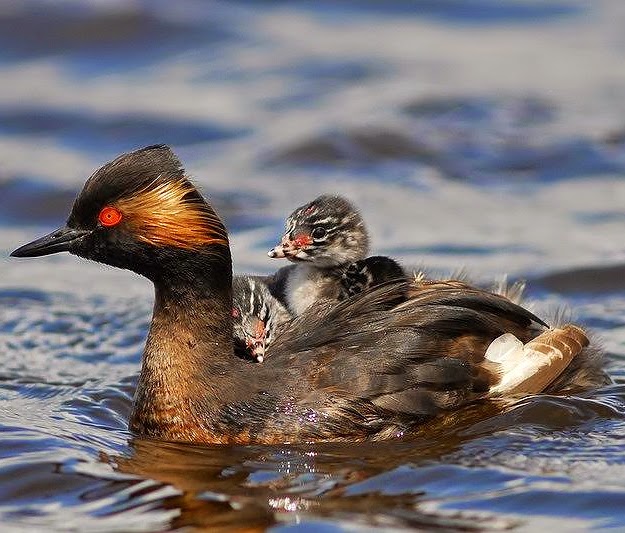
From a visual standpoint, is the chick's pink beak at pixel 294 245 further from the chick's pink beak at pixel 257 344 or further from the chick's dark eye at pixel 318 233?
the chick's pink beak at pixel 257 344

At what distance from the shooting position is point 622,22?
1587cm

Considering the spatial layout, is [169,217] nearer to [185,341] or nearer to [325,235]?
[185,341]

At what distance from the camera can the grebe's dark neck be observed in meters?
7.52

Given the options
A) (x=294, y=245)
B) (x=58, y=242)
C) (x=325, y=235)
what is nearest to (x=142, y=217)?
(x=58, y=242)

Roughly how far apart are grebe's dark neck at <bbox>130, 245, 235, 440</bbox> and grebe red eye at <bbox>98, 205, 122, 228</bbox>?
0.31 m

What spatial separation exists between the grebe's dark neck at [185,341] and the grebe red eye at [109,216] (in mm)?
306

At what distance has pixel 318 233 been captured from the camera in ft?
27.8

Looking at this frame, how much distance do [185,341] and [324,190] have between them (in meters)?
4.87

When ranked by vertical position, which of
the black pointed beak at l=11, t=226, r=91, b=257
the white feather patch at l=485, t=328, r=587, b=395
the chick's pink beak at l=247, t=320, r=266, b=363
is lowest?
the white feather patch at l=485, t=328, r=587, b=395

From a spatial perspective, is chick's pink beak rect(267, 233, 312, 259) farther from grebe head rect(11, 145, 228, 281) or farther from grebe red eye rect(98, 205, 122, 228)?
grebe red eye rect(98, 205, 122, 228)


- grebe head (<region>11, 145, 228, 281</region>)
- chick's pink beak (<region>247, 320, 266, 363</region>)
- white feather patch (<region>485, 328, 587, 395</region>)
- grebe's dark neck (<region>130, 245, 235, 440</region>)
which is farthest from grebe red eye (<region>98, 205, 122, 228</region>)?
white feather patch (<region>485, 328, 587, 395</region>)

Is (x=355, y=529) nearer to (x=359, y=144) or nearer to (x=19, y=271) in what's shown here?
(x=19, y=271)

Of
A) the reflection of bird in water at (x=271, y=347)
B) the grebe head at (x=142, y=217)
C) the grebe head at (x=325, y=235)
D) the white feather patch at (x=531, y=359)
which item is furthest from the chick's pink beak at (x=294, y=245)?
the white feather patch at (x=531, y=359)

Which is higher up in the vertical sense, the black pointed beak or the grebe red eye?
the grebe red eye
